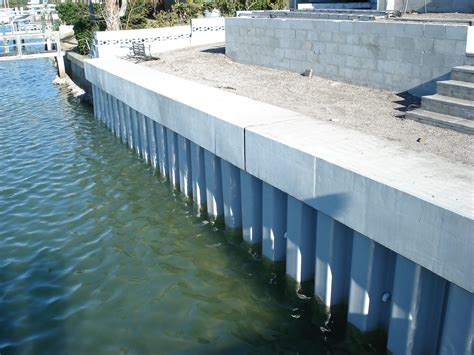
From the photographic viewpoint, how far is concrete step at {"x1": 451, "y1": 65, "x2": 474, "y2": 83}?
9.41 meters

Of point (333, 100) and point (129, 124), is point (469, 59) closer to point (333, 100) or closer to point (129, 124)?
point (333, 100)

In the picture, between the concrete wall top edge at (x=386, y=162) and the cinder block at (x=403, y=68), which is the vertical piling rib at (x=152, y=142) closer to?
the concrete wall top edge at (x=386, y=162)

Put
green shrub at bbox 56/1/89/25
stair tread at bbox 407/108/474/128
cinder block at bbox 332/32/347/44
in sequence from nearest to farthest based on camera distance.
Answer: stair tread at bbox 407/108/474/128, cinder block at bbox 332/32/347/44, green shrub at bbox 56/1/89/25

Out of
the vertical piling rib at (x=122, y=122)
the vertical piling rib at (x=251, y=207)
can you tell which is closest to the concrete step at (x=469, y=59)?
the vertical piling rib at (x=251, y=207)

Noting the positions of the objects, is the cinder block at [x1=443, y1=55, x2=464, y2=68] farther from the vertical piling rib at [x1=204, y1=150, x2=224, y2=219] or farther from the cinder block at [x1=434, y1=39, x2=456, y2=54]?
the vertical piling rib at [x1=204, y1=150, x2=224, y2=219]

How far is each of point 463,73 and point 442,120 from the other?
126 cm

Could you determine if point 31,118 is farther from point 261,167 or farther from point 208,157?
point 261,167

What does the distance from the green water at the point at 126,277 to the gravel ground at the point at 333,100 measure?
2961 mm

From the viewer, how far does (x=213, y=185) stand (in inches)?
389

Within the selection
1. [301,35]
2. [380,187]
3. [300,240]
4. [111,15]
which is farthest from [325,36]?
[111,15]

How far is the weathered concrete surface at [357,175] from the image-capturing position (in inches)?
199

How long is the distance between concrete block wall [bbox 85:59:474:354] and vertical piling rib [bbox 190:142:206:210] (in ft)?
0.07

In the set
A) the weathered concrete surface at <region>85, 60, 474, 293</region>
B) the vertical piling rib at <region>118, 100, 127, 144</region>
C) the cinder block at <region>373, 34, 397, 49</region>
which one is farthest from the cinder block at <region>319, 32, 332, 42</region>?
the vertical piling rib at <region>118, 100, 127, 144</region>

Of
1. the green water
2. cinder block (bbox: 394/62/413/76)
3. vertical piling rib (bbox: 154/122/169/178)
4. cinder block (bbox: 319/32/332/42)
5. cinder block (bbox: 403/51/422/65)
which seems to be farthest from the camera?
cinder block (bbox: 319/32/332/42)
